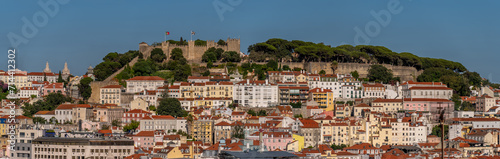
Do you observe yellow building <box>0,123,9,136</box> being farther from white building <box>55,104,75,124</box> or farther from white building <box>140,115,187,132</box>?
white building <box>140,115,187,132</box>

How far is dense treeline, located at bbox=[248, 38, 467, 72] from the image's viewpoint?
73.5m

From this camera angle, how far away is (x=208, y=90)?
63.8m

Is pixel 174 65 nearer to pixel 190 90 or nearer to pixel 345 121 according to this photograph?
pixel 190 90

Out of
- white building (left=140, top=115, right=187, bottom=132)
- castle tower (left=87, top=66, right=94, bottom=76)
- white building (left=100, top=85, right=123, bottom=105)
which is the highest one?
castle tower (left=87, top=66, right=94, bottom=76)

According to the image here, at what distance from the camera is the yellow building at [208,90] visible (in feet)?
209

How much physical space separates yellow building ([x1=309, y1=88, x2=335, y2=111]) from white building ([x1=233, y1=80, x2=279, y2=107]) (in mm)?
2630

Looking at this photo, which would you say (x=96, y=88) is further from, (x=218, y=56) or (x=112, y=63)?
(x=218, y=56)

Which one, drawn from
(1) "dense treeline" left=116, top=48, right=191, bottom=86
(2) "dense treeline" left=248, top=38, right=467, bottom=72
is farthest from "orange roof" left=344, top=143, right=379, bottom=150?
(2) "dense treeline" left=248, top=38, right=467, bottom=72

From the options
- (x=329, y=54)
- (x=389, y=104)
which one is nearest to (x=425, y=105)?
(x=389, y=104)

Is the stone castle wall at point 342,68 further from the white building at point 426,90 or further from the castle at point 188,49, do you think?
the castle at point 188,49

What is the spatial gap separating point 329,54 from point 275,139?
73.7 feet

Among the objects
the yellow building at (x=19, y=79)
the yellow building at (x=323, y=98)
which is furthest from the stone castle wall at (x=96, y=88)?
the yellow building at (x=323, y=98)

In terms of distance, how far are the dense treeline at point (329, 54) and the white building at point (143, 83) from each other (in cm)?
957

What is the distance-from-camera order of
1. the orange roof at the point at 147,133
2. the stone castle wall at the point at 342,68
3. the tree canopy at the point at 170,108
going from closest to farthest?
1. the orange roof at the point at 147,133
2. the tree canopy at the point at 170,108
3. the stone castle wall at the point at 342,68
